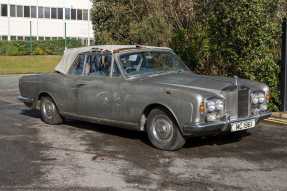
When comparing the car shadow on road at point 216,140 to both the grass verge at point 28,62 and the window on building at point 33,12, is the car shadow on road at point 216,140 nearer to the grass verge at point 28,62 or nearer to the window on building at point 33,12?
the grass verge at point 28,62

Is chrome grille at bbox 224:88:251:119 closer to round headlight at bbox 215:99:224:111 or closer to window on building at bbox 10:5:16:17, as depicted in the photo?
round headlight at bbox 215:99:224:111

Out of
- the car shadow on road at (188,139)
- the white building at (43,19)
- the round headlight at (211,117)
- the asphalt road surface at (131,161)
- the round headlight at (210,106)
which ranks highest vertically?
the white building at (43,19)

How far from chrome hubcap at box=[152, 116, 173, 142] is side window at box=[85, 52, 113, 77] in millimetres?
1445

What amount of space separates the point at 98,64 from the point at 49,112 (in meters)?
1.85

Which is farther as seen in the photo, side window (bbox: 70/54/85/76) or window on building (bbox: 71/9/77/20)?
window on building (bbox: 71/9/77/20)

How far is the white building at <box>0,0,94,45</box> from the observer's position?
54312 mm

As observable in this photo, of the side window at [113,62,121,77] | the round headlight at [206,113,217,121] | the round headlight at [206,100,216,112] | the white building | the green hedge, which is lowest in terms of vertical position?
the round headlight at [206,113,217,121]

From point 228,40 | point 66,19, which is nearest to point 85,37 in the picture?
point 66,19

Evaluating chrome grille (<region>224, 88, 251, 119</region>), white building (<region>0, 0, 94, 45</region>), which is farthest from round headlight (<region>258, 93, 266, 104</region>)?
white building (<region>0, 0, 94, 45</region>)

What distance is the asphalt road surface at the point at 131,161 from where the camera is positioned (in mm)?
6305

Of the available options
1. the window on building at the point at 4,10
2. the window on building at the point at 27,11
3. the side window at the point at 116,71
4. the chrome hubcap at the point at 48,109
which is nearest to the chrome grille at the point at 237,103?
the side window at the point at 116,71

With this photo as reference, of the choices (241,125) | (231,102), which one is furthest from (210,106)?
(241,125)

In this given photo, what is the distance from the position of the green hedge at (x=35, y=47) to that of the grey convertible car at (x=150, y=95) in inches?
1381

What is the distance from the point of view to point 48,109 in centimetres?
1060
